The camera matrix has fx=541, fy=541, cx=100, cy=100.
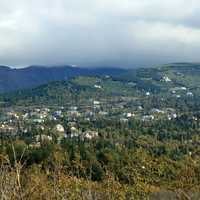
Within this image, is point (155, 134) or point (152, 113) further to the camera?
point (152, 113)

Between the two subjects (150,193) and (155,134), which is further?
(155,134)

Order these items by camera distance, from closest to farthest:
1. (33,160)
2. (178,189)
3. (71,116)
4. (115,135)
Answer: (178,189) → (33,160) → (115,135) → (71,116)

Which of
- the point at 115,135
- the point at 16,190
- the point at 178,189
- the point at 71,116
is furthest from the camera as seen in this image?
the point at 71,116

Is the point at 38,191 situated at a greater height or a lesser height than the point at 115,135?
greater

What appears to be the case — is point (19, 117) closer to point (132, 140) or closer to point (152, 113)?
point (152, 113)

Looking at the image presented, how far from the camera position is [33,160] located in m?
54.4

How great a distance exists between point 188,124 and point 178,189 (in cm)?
12962

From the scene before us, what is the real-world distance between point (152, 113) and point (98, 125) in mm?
55189

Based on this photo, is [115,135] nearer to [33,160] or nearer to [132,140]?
[132,140]

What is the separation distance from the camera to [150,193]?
12.3 meters

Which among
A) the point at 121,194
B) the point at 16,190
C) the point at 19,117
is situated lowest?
the point at 19,117

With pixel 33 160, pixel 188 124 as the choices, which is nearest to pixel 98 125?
pixel 188 124

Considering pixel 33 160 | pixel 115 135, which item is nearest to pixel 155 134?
pixel 115 135

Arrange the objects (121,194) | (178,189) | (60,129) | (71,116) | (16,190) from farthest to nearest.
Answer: (71,116)
(60,129)
(121,194)
(178,189)
(16,190)
